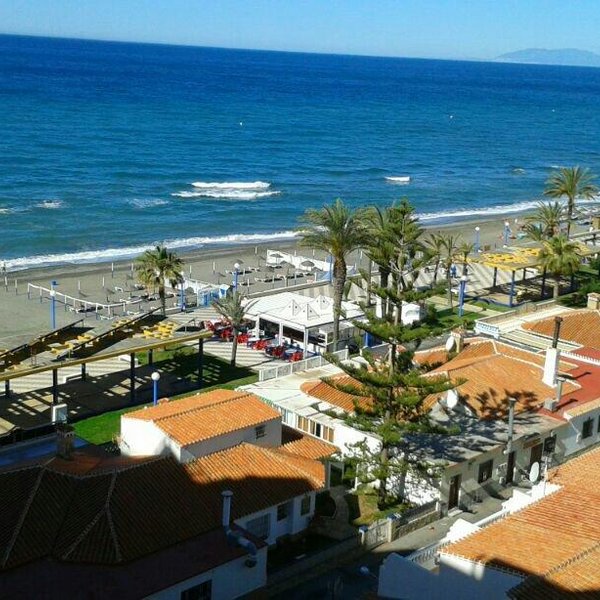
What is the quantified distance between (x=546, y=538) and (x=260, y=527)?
256 inches

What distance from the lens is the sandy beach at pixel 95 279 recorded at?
4112 centimetres

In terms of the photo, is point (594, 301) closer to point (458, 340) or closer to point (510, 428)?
point (458, 340)

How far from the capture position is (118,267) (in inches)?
2165

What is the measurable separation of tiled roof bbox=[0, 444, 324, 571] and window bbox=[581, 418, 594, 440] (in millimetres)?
9160

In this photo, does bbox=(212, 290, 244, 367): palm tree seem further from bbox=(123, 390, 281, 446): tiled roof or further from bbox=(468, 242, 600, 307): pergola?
bbox=(468, 242, 600, 307): pergola

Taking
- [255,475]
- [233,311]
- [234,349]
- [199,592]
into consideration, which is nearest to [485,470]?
[255,475]

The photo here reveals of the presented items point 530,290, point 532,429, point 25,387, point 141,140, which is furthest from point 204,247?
point 141,140

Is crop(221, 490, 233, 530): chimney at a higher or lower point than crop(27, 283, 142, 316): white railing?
higher

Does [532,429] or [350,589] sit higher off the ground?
[532,429]

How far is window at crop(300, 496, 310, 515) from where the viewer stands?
73.6 ft

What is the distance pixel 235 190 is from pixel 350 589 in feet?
225

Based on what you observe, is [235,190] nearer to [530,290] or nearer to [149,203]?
[149,203]

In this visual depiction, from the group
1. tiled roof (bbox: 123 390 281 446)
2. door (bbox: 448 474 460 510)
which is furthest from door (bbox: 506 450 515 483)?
tiled roof (bbox: 123 390 281 446)

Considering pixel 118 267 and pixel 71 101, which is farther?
pixel 71 101
